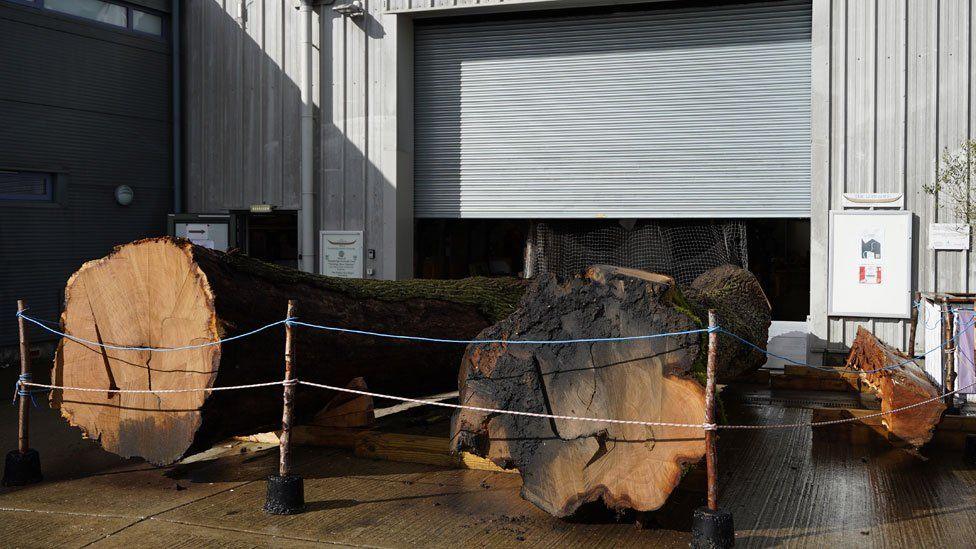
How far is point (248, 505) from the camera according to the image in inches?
217

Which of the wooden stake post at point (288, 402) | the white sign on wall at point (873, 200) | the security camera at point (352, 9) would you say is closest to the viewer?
the wooden stake post at point (288, 402)

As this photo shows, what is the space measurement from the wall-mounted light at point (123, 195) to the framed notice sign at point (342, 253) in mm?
3010

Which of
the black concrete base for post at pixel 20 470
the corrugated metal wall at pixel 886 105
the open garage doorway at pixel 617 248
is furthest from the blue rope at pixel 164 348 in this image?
the corrugated metal wall at pixel 886 105

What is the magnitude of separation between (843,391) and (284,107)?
29.2ft

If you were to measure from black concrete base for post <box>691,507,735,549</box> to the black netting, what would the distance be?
25.4 ft

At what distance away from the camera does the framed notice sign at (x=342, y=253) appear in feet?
43.5

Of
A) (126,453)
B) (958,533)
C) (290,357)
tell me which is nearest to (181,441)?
(126,453)

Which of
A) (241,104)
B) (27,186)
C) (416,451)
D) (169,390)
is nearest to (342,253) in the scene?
(241,104)

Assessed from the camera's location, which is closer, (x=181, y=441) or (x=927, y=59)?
(x=181, y=441)

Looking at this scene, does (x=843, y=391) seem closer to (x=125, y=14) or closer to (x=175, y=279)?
(x=175, y=279)

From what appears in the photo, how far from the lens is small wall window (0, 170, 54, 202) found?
478 inches

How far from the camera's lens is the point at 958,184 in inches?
421

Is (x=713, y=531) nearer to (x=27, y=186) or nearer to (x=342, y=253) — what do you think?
(x=342, y=253)

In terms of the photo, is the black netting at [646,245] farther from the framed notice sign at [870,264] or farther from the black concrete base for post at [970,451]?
the black concrete base for post at [970,451]
